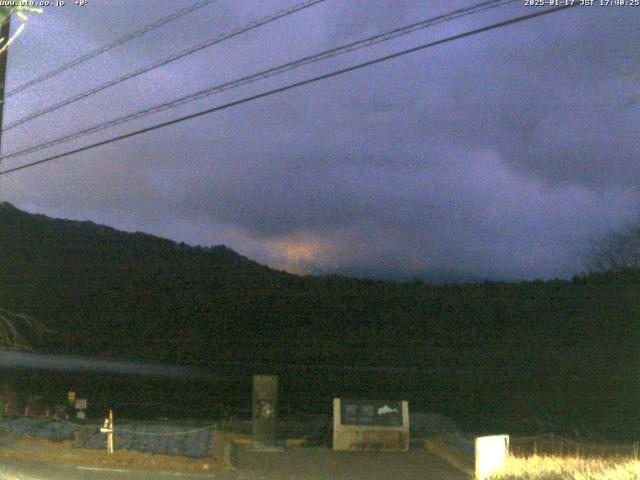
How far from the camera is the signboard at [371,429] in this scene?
2484 centimetres

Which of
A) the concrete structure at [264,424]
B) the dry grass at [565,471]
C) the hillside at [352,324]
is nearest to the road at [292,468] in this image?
the concrete structure at [264,424]

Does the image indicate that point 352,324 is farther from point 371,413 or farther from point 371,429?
point 371,429

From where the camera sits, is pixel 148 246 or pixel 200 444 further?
pixel 148 246

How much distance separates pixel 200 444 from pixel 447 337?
41.5 m

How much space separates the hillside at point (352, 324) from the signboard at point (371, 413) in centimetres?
1673

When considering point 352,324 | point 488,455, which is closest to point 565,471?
point 488,455

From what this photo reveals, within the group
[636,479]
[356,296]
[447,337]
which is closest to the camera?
[636,479]

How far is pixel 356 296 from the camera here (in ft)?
237

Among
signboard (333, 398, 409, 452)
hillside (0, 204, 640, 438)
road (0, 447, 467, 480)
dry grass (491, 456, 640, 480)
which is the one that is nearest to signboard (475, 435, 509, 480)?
dry grass (491, 456, 640, 480)

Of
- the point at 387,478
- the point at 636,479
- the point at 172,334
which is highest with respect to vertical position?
the point at 172,334

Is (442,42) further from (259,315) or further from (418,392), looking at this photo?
(259,315)

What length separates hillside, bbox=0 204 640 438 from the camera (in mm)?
47406

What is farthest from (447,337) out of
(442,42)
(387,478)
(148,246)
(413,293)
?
(442,42)

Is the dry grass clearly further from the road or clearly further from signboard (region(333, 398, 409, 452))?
signboard (region(333, 398, 409, 452))
